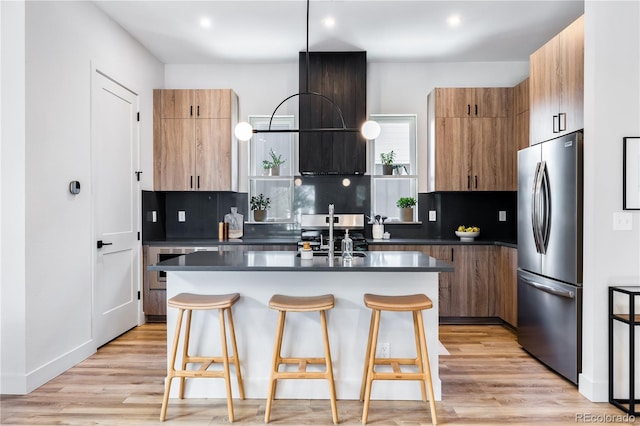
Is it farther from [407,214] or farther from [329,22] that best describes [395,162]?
[329,22]

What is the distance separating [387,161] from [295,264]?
2.73 meters

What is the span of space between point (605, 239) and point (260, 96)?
12.6 feet

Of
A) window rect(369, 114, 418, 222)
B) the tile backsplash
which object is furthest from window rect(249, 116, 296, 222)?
window rect(369, 114, 418, 222)

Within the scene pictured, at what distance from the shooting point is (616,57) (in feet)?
8.66

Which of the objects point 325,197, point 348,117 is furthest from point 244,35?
point 325,197

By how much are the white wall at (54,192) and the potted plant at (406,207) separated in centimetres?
325

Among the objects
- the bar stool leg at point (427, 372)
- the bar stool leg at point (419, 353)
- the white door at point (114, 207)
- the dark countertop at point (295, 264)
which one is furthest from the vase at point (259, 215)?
the bar stool leg at point (427, 372)

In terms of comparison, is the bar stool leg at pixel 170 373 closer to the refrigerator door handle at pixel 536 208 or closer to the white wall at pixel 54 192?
the white wall at pixel 54 192

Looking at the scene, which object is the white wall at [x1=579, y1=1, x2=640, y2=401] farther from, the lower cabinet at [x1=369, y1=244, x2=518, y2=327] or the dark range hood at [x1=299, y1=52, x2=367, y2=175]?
the dark range hood at [x1=299, y1=52, x2=367, y2=175]

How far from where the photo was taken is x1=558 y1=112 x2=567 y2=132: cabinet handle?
2.97 m

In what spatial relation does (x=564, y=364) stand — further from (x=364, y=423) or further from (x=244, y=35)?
(x=244, y=35)

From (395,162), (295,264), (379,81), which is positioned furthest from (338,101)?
(295,264)

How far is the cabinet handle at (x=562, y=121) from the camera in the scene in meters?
2.97

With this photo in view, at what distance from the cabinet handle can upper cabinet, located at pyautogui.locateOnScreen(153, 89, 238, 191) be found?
10.6 feet
